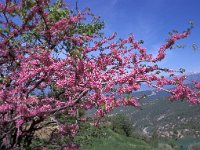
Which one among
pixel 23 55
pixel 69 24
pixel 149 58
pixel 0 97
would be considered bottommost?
pixel 0 97

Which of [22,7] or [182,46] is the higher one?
[22,7]

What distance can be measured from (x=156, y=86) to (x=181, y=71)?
2.69ft

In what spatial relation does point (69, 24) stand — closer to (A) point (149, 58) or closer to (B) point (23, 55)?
(B) point (23, 55)

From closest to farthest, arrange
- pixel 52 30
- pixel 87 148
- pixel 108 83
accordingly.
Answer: pixel 108 83 → pixel 52 30 → pixel 87 148

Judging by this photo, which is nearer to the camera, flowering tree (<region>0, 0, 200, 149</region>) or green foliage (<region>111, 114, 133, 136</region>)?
flowering tree (<region>0, 0, 200, 149</region>)

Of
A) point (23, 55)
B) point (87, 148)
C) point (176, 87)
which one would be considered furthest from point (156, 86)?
point (87, 148)

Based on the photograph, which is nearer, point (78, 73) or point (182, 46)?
point (78, 73)

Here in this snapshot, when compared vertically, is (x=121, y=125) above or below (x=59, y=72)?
above

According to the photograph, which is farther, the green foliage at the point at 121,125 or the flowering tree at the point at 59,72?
the green foliage at the point at 121,125

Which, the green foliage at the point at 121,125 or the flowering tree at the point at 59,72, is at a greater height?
the green foliage at the point at 121,125

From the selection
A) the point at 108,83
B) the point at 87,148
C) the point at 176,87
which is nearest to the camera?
the point at 108,83

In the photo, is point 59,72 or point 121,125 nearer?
point 59,72

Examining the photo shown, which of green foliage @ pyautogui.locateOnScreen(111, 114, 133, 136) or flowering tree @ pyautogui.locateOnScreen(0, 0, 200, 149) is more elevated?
green foliage @ pyautogui.locateOnScreen(111, 114, 133, 136)

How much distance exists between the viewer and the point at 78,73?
1022cm
